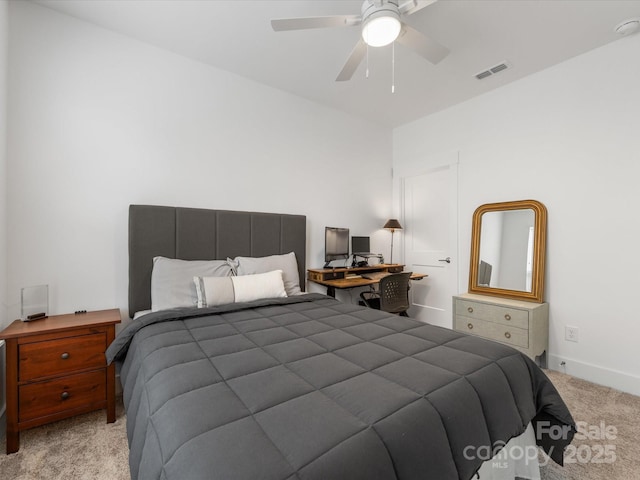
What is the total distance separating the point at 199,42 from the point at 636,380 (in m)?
4.54

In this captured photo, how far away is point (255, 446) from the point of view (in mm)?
766

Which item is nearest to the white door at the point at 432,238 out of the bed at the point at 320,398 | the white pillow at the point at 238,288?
the bed at the point at 320,398

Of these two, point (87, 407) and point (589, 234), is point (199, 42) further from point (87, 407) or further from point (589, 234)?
point (589, 234)

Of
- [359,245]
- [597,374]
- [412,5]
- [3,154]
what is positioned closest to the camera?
[412,5]

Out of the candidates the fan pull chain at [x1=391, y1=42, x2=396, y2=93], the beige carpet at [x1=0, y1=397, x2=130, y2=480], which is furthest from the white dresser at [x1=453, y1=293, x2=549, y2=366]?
the beige carpet at [x1=0, y1=397, x2=130, y2=480]

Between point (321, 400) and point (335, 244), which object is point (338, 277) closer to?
point (335, 244)

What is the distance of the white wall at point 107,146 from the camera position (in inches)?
81.0

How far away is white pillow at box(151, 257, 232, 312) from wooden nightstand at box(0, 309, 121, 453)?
0.31m

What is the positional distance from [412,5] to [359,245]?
266cm

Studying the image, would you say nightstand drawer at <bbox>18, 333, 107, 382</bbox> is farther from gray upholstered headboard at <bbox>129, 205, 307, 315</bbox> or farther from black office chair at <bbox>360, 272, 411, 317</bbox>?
black office chair at <bbox>360, 272, 411, 317</bbox>

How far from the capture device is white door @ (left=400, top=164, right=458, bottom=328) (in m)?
3.70

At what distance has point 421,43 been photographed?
1.81m

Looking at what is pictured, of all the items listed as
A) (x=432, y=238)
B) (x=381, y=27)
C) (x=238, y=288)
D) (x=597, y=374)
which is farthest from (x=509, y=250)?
(x=238, y=288)

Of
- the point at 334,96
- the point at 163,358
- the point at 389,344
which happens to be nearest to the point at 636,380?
the point at 389,344
